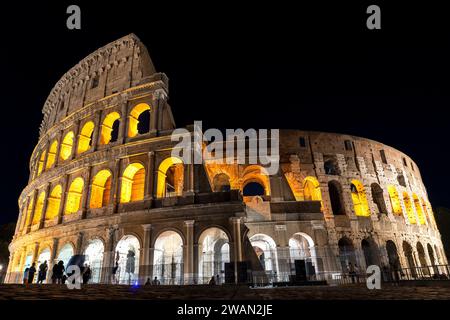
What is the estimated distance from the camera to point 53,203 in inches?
883

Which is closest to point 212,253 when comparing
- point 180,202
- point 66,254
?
point 180,202

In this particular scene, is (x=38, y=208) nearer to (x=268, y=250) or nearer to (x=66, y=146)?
(x=66, y=146)

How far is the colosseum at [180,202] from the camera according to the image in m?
16.4

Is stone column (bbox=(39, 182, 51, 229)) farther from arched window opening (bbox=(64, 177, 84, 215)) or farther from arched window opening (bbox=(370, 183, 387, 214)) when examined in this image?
arched window opening (bbox=(370, 183, 387, 214))

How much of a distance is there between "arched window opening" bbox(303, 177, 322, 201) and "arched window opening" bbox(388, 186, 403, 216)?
8117 millimetres

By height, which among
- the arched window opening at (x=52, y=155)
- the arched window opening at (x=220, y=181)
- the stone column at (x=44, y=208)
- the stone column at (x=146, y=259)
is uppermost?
the arched window opening at (x=52, y=155)

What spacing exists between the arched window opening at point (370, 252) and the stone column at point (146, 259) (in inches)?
686

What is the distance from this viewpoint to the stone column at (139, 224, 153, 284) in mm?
15320

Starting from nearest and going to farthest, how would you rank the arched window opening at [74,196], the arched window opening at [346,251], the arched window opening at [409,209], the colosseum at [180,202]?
the colosseum at [180,202]
the arched window opening at [74,196]
the arched window opening at [346,251]
the arched window opening at [409,209]

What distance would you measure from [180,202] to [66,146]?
13.8 m

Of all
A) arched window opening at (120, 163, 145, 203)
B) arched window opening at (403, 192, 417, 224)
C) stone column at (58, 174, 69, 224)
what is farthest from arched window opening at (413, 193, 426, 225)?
stone column at (58, 174, 69, 224)

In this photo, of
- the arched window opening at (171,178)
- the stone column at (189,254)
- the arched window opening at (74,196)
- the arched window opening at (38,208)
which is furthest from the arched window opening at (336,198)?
the arched window opening at (38,208)

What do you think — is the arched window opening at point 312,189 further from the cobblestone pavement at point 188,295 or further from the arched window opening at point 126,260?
the cobblestone pavement at point 188,295
